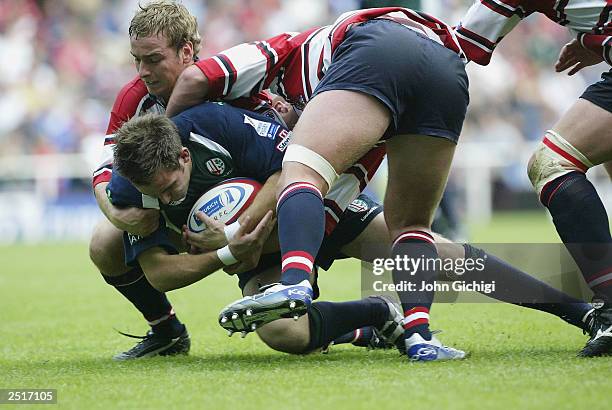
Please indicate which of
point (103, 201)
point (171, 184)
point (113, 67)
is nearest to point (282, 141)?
point (171, 184)

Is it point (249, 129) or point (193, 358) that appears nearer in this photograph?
point (249, 129)

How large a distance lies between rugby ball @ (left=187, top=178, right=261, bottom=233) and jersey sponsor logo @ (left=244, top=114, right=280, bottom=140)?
8.1 inches

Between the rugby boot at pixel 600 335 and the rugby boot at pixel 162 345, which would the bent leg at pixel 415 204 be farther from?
the rugby boot at pixel 162 345

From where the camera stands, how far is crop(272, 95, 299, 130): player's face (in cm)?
474

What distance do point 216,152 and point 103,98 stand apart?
13103mm

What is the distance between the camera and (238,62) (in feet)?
13.9

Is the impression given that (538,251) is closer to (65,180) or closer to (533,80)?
(65,180)

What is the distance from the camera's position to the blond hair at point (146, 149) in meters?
3.89

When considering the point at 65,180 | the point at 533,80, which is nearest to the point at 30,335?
the point at 65,180

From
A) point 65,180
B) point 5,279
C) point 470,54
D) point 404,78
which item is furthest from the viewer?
point 65,180

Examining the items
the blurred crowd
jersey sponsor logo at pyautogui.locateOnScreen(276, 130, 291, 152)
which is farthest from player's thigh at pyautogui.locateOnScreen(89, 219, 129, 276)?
the blurred crowd

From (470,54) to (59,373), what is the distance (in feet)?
6.99

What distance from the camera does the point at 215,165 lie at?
4.20 m

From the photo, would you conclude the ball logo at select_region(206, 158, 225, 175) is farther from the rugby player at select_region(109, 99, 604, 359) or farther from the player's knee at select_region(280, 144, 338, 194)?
the player's knee at select_region(280, 144, 338, 194)
